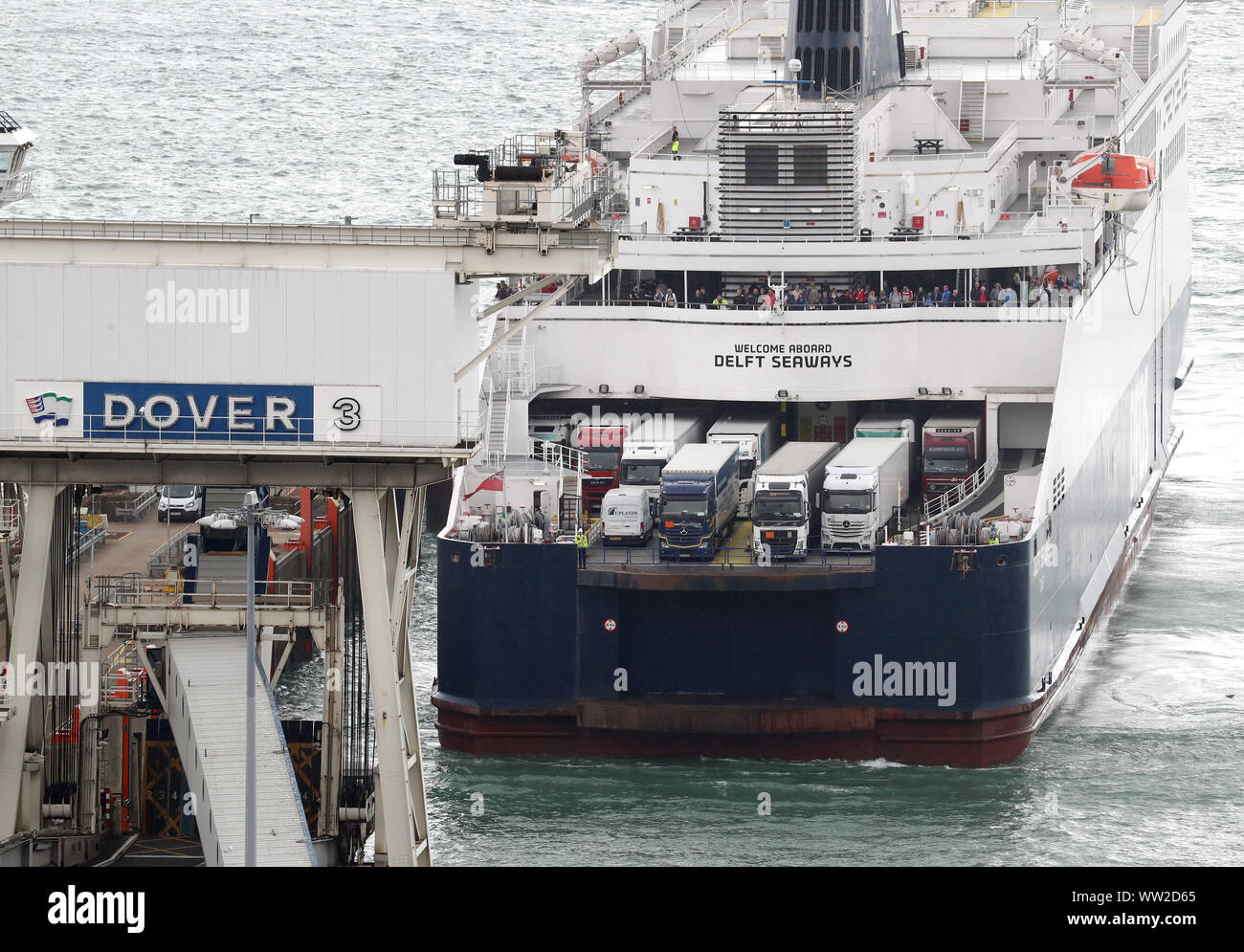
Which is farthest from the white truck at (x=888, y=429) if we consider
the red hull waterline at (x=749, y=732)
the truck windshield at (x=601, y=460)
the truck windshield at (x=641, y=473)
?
the red hull waterline at (x=749, y=732)

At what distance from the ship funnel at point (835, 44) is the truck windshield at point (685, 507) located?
732 inches

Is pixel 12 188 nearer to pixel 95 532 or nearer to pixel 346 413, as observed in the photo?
pixel 95 532

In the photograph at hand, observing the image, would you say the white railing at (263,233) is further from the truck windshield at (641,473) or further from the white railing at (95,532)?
the white railing at (95,532)

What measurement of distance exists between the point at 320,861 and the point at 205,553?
717 centimetres

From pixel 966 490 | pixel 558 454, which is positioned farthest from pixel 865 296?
pixel 558 454

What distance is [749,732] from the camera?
163 ft

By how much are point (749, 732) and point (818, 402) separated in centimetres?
Result: 1103

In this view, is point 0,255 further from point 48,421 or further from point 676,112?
point 676,112

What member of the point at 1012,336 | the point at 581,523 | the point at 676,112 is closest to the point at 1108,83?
the point at 676,112

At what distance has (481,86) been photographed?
144 meters

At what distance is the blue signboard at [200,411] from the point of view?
39125 mm

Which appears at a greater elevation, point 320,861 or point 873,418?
point 873,418

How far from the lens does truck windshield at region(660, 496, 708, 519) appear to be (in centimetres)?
5012

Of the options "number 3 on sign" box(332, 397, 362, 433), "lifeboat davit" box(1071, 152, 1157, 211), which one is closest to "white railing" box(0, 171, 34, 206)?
"number 3 on sign" box(332, 397, 362, 433)
